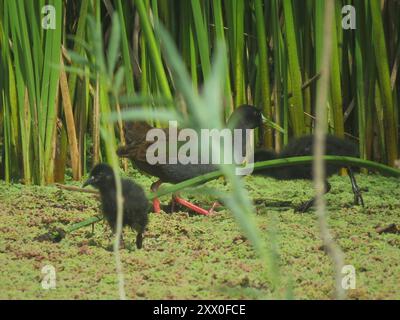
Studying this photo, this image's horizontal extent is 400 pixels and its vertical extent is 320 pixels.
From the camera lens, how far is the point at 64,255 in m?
3.71

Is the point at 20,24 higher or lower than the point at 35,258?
higher

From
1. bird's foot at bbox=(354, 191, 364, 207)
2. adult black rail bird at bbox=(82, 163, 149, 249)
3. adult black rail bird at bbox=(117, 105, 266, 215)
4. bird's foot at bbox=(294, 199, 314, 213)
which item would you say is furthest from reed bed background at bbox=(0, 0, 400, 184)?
adult black rail bird at bbox=(82, 163, 149, 249)

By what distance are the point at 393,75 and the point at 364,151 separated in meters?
0.50

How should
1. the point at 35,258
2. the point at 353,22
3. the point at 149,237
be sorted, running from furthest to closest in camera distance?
1. the point at 353,22
2. the point at 149,237
3. the point at 35,258

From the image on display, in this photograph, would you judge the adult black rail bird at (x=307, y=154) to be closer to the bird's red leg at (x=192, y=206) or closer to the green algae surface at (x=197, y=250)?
the green algae surface at (x=197, y=250)

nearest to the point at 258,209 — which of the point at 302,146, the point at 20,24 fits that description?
the point at 302,146

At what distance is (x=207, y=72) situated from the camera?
184 inches

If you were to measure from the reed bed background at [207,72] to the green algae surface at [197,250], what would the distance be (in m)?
0.31

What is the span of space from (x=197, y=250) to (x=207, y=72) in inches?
49.0

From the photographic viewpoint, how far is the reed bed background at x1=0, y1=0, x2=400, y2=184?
15.4ft

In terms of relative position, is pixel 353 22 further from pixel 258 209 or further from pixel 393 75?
pixel 258 209

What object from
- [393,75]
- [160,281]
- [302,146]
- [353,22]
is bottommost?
[160,281]

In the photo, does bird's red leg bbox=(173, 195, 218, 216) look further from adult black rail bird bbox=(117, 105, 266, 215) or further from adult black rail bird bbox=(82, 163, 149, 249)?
adult black rail bird bbox=(82, 163, 149, 249)

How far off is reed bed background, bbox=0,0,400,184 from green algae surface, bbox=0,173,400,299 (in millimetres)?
310
